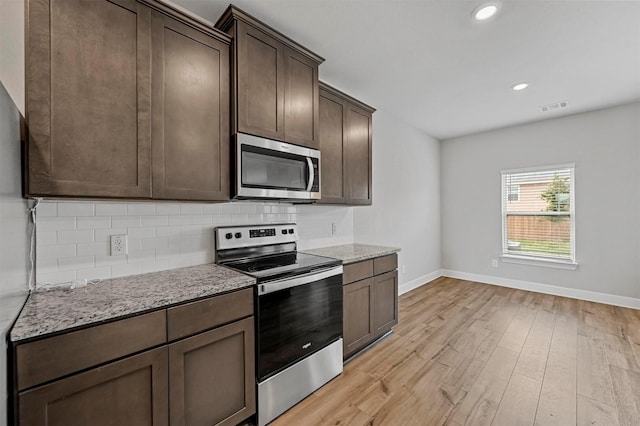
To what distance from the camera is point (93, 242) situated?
1.57 m

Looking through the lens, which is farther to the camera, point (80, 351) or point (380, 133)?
point (380, 133)

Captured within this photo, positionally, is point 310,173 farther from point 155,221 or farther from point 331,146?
point 155,221

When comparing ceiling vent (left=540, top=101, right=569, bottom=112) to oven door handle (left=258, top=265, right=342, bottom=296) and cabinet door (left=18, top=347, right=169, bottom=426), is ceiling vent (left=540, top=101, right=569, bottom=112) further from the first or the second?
cabinet door (left=18, top=347, right=169, bottom=426)

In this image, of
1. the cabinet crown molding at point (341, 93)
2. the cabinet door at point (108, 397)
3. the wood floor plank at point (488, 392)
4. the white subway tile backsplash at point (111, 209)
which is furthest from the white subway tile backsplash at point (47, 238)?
the wood floor plank at point (488, 392)

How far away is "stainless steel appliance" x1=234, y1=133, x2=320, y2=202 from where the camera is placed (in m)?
1.80

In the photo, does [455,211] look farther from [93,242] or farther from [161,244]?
[93,242]

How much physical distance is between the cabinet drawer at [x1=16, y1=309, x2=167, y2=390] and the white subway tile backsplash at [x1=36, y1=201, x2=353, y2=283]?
0.63m

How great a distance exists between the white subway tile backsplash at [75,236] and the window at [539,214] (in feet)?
18.0

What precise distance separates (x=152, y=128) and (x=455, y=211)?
5.18m

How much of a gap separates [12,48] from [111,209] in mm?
848

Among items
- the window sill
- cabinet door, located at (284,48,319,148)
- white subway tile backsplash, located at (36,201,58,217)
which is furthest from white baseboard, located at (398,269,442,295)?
white subway tile backsplash, located at (36,201,58,217)

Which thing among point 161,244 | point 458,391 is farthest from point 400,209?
point 161,244

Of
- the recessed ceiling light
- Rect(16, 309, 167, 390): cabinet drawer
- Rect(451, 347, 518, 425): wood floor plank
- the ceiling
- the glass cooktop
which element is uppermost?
the ceiling

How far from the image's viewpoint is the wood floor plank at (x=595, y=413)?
1.68 metres
